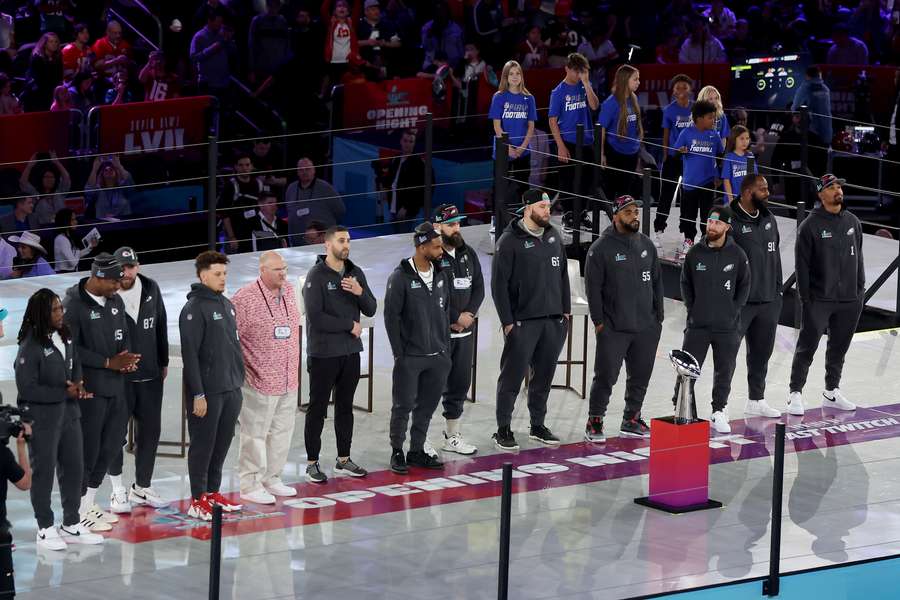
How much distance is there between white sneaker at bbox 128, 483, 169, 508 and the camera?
1059 centimetres

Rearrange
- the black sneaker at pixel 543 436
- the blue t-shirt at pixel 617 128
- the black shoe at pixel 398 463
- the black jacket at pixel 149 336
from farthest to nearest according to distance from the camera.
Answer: the blue t-shirt at pixel 617 128, the black sneaker at pixel 543 436, the black shoe at pixel 398 463, the black jacket at pixel 149 336

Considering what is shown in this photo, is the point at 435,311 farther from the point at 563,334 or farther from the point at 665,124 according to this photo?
the point at 665,124

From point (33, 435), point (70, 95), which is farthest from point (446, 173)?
point (33, 435)

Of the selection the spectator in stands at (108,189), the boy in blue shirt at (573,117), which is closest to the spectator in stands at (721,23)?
the boy in blue shirt at (573,117)

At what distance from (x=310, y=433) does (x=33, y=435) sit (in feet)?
6.48

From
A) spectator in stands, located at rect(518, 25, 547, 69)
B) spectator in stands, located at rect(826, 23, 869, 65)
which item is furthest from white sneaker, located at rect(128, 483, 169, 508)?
spectator in stands, located at rect(826, 23, 869, 65)

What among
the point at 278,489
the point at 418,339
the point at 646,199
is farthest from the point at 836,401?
the point at 278,489

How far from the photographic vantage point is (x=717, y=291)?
12.2 meters

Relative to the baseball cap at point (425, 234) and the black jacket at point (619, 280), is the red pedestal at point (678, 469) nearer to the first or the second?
the black jacket at point (619, 280)

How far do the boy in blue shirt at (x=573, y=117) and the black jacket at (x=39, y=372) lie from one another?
693cm

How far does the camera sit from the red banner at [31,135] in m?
14.2

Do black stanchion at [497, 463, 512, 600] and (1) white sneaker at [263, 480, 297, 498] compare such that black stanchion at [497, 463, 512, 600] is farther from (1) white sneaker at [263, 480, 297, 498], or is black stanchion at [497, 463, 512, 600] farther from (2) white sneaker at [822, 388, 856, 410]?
(2) white sneaker at [822, 388, 856, 410]

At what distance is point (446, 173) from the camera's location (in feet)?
54.1

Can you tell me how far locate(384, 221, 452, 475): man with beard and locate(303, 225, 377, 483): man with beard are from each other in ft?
0.72
